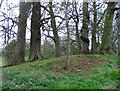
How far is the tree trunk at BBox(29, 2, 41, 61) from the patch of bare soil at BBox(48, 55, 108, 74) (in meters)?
3.16

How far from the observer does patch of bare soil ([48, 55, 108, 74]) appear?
10.8 metres

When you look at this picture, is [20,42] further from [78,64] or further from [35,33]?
[78,64]

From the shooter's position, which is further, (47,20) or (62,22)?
(47,20)

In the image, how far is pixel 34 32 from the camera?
1561 cm

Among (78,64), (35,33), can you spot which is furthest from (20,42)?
(78,64)

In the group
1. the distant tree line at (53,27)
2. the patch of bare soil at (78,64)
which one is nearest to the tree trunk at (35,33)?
the distant tree line at (53,27)

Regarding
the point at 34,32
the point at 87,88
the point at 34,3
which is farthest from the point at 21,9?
the point at 87,88

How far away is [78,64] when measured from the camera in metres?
11.9

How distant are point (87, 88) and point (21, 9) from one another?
7853mm

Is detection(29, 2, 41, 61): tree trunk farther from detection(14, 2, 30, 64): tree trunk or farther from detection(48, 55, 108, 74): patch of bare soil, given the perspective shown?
detection(48, 55, 108, 74): patch of bare soil

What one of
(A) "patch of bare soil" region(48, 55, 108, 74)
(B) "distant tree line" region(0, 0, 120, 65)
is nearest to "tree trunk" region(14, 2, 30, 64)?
(B) "distant tree line" region(0, 0, 120, 65)

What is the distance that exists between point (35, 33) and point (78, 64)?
4.87 meters

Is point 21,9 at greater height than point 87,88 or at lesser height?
greater

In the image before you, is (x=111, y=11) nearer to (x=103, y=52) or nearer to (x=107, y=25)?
(x=107, y=25)
